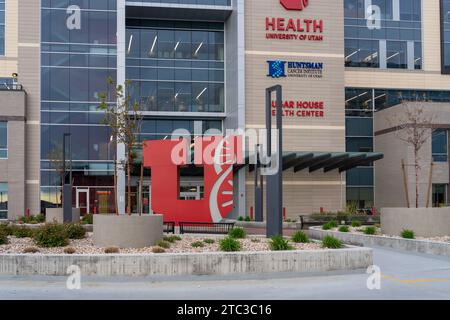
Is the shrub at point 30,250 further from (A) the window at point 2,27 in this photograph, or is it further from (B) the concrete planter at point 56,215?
(A) the window at point 2,27

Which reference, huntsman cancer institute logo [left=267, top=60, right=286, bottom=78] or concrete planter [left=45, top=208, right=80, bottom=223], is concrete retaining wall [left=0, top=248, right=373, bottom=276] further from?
huntsman cancer institute logo [left=267, top=60, right=286, bottom=78]

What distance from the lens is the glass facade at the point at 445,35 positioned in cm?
5106

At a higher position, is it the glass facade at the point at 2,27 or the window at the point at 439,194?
the glass facade at the point at 2,27

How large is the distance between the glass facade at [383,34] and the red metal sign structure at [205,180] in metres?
22.6

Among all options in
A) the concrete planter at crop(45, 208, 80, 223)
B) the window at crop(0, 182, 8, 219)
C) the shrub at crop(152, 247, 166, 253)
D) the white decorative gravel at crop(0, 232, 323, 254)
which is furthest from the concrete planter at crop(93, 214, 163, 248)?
the window at crop(0, 182, 8, 219)

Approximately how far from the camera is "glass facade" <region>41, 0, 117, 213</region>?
43.8 meters

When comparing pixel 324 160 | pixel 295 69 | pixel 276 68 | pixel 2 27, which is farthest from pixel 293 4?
pixel 2 27

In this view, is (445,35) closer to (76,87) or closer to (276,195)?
(76,87)

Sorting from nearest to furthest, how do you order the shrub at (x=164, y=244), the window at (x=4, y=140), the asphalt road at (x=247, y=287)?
the asphalt road at (x=247, y=287)
the shrub at (x=164, y=244)
the window at (x=4, y=140)

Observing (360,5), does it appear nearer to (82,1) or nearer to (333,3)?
(333,3)

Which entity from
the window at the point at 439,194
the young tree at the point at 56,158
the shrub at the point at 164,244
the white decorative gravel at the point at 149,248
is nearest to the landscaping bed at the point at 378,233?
the white decorative gravel at the point at 149,248

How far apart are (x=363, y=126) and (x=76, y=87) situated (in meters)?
23.1

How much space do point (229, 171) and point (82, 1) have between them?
20.6 m
